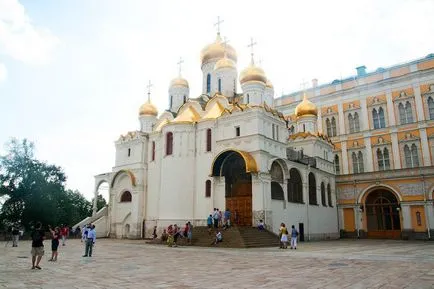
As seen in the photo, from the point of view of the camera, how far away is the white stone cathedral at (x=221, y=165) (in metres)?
23.5

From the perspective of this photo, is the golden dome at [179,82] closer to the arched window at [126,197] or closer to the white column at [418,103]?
the arched window at [126,197]

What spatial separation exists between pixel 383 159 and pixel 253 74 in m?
15.6

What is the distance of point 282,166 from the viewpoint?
966 inches

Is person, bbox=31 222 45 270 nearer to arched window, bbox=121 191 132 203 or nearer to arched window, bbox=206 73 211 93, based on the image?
arched window, bbox=121 191 132 203

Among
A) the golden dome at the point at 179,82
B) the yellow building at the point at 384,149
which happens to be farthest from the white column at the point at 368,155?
the golden dome at the point at 179,82

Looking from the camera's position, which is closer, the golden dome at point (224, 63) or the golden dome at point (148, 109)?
the golden dome at point (224, 63)

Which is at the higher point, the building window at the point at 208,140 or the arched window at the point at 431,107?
the arched window at the point at 431,107

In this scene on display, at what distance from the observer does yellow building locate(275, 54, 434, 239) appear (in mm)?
28703

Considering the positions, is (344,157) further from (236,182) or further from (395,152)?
(236,182)

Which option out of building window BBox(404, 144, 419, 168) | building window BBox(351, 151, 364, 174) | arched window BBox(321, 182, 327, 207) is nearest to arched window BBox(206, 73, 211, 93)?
arched window BBox(321, 182, 327, 207)

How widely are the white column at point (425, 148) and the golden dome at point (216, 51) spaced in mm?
17114

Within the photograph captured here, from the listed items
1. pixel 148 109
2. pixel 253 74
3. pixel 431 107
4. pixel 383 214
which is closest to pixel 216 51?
pixel 253 74

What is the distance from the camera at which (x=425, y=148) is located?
31062mm

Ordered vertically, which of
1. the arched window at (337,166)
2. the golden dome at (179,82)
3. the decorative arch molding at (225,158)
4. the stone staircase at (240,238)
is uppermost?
the golden dome at (179,82)
